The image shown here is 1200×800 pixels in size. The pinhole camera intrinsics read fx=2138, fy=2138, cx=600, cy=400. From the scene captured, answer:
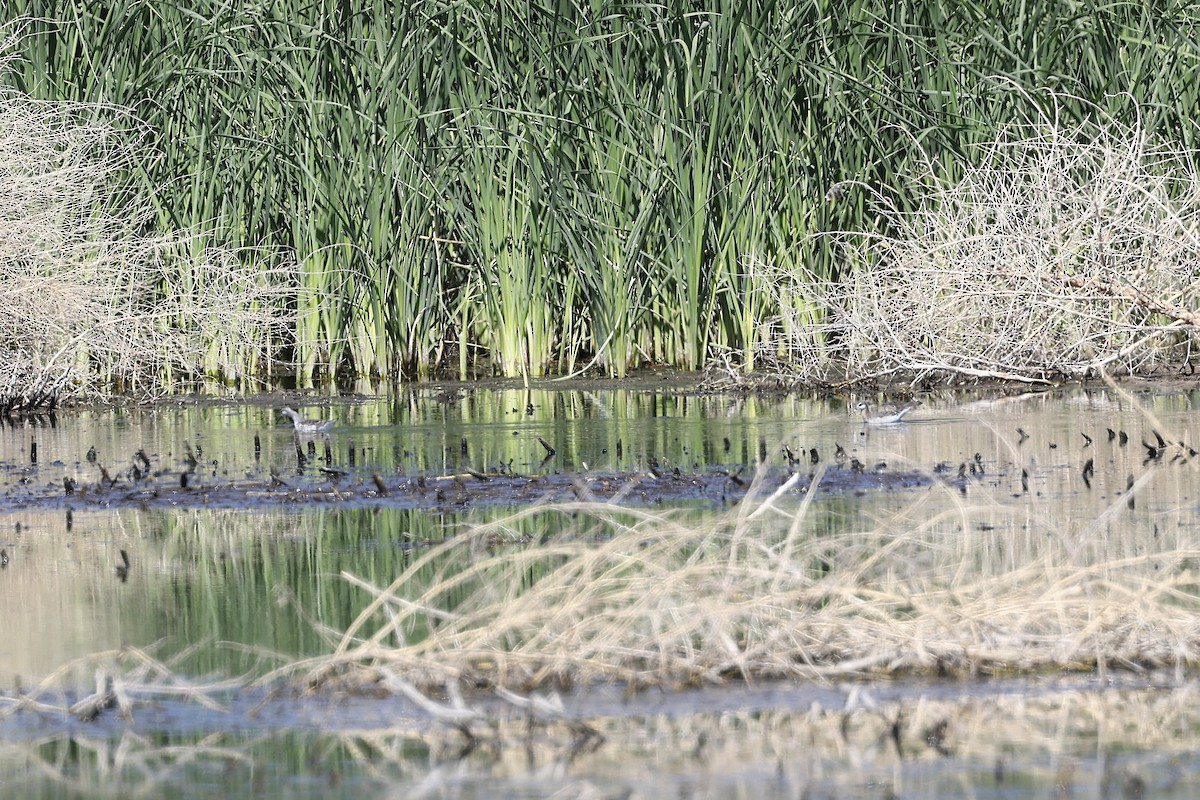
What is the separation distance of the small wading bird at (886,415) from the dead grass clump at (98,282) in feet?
13.2

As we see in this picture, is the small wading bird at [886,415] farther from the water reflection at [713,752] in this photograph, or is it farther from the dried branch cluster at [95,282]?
the water reflection at [713,752]

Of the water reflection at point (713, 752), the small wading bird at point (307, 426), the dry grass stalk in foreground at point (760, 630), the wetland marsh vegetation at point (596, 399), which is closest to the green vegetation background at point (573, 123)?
the wetland marsh vegetation at point (596, 399)

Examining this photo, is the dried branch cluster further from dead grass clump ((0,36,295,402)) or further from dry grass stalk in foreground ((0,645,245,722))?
dry grass stalk in foreground ((0,645,245,722))

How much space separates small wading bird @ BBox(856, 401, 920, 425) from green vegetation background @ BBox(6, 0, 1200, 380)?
75.2 inches

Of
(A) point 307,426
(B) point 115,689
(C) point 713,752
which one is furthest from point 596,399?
(C) point 713,752

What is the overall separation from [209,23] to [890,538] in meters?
8.17

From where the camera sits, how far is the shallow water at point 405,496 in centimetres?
450

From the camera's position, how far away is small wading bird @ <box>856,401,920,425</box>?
1065cm

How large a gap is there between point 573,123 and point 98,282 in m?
3.10

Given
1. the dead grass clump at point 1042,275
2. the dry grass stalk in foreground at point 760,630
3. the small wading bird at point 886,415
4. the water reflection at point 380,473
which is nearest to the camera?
the dry grass stalk in foreground at point 760,630

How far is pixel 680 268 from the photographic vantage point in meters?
13.7

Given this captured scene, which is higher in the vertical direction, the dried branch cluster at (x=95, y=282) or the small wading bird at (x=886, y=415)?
the dried branch cluster at (x=95, y=282)

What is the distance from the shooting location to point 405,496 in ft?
27.9

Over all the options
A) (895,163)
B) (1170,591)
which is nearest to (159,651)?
(1170,591)
